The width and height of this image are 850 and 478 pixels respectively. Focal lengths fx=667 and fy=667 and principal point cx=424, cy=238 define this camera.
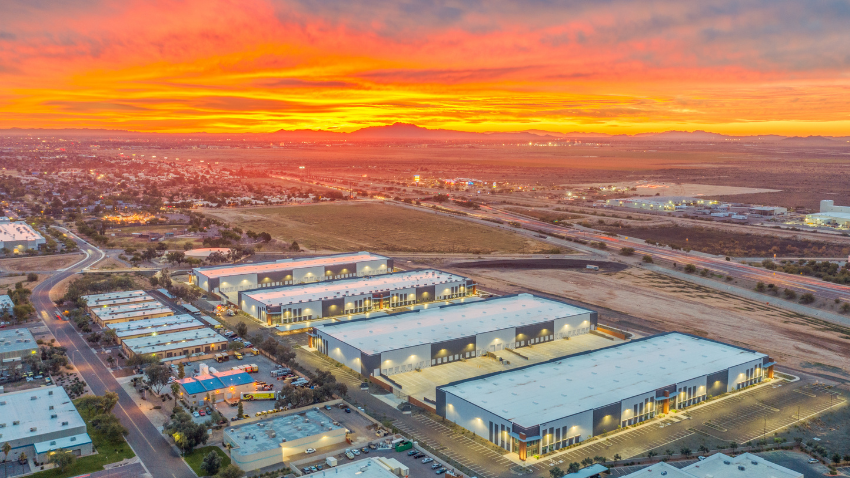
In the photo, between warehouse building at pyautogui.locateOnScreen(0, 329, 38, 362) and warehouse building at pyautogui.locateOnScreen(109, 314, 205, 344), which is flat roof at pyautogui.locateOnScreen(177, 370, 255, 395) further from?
warehouse building at pyautogui.locateOnScreen(0, 329, 38, 362)

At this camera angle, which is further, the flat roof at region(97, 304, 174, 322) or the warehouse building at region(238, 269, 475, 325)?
the warehouse building at region(238, 269, 475, 325)

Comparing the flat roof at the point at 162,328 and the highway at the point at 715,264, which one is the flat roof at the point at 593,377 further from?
the highway at the point at 715,264

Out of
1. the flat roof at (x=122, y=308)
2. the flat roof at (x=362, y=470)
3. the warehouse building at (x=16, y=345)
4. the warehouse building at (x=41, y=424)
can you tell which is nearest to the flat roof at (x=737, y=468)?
the flat roof at (x=362, y=470)

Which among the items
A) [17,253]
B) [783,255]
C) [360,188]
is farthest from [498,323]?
[360,188]

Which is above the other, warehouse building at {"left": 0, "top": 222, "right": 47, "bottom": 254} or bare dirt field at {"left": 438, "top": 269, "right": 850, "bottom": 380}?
warehouse building at {"left": 0, "top": 222, "right": 47, "bottom": 254}

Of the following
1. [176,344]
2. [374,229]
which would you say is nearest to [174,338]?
[176,344]

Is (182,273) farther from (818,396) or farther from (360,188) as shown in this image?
(360,188)

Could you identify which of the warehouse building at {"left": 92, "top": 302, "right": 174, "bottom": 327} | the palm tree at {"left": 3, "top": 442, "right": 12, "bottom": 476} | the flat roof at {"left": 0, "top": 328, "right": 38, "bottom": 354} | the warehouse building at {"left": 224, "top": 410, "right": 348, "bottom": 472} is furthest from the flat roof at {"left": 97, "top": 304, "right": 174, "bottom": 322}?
the warehouse building at {"left": 224, "top": 410, "right": 348, "bottom": 472}
